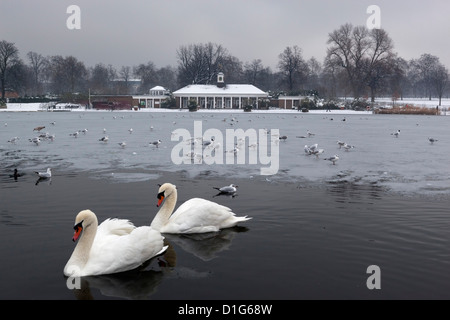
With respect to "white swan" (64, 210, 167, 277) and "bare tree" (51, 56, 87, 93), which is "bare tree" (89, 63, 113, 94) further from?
"white swan" (64, 210, 167, 277)

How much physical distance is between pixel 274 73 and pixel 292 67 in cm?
2521

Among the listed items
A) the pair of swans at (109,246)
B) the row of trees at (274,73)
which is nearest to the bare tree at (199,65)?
the row of trees at (274,73)

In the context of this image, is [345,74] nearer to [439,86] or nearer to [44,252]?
[439,86]

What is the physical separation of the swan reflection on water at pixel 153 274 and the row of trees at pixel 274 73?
88846mm

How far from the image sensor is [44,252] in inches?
269

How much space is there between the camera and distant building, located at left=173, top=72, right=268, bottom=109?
9106 centimetres

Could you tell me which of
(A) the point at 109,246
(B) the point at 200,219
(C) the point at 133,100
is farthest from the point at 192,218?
(C) the point at 133,100

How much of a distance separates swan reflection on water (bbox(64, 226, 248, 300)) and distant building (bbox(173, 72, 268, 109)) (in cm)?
8389

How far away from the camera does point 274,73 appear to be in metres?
133

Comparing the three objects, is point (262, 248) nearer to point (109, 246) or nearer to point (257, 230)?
point (257, 230)

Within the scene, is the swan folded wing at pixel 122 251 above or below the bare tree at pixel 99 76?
below

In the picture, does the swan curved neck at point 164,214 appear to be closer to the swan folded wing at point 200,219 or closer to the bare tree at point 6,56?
the swan folded wing at point 200,219

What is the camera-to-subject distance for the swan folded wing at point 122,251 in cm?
611

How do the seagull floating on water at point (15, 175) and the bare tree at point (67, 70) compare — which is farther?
the bare tree at point (67, 70)
